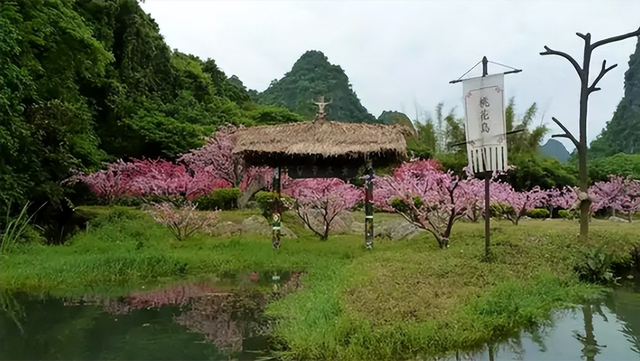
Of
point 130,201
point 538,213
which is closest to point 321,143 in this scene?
point 130,201

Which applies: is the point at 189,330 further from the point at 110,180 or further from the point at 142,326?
the point at 110,180

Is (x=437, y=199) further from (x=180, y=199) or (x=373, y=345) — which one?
(x=180, y=199)

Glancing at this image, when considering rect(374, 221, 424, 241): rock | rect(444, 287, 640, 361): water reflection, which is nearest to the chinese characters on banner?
rect(374, 221, 424, 241): rock

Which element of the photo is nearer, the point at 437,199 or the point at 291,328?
the point at 291,328

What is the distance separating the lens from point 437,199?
1001cm

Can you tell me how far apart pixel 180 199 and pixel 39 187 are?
4.98 m

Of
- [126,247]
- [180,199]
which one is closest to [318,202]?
[126,247]

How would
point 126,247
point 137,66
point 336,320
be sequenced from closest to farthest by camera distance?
point 336,320 → point 126,247 → point 137,66

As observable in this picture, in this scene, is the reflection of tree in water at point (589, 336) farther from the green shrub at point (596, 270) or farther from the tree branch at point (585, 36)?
the tree branch at point (585, 36)

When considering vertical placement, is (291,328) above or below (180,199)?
below

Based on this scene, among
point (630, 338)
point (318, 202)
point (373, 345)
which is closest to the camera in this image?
point (373, 345)

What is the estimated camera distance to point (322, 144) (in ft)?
33.3

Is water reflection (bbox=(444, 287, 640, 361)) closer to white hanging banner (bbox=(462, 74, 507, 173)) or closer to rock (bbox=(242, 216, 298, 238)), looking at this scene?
white hanging banner (bbox=(462, 74, 507, 173))

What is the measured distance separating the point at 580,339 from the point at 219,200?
12.0m
